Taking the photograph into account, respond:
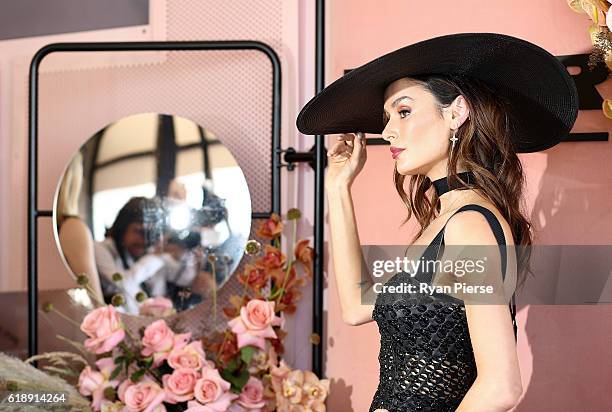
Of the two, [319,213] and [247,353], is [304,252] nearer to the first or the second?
[319,213]

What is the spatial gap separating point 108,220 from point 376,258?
2.41 feet

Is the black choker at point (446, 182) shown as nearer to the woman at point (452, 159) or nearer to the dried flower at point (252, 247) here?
the woman at point (452, 159)

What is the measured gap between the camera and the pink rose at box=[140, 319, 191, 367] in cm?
175

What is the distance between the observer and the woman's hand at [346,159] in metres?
1.41

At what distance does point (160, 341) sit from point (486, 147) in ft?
2.64

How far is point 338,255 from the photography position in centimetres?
140

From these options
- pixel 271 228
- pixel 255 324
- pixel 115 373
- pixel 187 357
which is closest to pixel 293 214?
pixel 271 228

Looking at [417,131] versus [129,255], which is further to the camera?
[129,255]

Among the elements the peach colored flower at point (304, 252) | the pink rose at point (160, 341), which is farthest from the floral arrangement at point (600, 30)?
the pink rose at point (160, 341)

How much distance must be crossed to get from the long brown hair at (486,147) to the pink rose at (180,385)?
27.4 inches

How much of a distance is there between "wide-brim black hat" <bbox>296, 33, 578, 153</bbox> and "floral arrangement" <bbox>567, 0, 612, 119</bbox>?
0.21 m

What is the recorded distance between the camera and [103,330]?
1753 mm

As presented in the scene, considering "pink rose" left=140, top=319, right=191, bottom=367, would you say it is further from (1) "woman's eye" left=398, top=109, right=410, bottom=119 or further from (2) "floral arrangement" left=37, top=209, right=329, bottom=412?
(1) "woman's eye" left=398, top=109, right=410, bottom=119

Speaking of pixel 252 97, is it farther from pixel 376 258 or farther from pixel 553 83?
pixel 553 83
